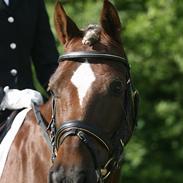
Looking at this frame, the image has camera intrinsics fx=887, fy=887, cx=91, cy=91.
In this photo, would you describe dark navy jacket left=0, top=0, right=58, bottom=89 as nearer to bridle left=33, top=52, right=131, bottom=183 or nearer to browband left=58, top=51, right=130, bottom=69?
bridle left=33, top=52, right=131, bottom=183

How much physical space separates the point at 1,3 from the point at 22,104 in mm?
811

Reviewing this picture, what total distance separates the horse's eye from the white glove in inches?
31.9

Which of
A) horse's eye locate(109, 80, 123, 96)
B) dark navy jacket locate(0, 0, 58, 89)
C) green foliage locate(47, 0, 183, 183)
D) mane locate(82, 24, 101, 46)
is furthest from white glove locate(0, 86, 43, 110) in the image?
green foliage locate(47, 0, 183, 183)

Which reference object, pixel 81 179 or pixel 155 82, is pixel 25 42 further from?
pixel 155 82

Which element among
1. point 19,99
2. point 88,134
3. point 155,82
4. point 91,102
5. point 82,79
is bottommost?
point 155,82

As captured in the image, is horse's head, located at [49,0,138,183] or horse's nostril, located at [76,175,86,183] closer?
horse's nostril, located at [76,175,86,183]

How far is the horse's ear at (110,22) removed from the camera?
5.83 m

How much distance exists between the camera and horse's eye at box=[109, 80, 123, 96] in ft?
18.1

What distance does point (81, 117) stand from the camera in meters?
5.42

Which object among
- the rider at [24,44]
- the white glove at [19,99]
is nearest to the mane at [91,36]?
→ the white glove at [19,99]

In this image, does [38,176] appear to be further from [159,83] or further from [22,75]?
[159,83]

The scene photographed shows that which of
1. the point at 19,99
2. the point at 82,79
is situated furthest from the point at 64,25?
the point at 19,99

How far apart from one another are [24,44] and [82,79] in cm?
123

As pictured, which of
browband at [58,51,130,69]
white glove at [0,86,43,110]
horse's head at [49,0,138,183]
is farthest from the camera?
white glove at [0,86,43,110]
